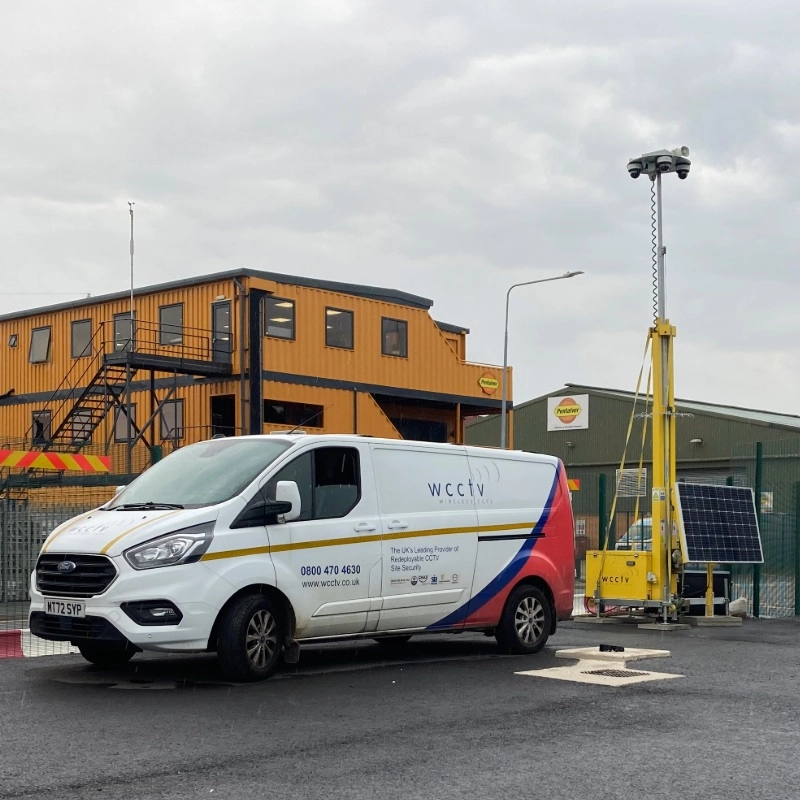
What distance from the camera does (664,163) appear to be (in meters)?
17.4

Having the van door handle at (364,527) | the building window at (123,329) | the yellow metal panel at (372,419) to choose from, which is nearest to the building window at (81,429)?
the building window at (123,329)

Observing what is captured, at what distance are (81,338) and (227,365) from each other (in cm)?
778

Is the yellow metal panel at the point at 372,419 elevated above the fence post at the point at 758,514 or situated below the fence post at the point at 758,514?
above

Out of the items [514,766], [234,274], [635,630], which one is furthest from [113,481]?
[234,274]

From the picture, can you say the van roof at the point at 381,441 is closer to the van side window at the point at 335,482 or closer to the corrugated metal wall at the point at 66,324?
the van side window at the point at 335,482

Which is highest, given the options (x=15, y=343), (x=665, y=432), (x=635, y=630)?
(x=15, y=343)

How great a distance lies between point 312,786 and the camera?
6215 mm

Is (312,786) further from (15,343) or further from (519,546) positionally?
(15,343)

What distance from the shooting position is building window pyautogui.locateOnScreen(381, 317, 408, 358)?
147ft

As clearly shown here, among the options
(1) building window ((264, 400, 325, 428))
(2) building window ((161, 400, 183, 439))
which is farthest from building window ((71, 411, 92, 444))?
(1) building window ((264, 400, 325, 428))

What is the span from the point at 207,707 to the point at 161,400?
1364 inches

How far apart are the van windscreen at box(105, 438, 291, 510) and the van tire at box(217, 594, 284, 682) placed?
3.04 feet

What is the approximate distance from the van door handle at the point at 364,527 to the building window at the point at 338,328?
31726 millimetres

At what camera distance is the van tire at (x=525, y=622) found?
40.9 ft
